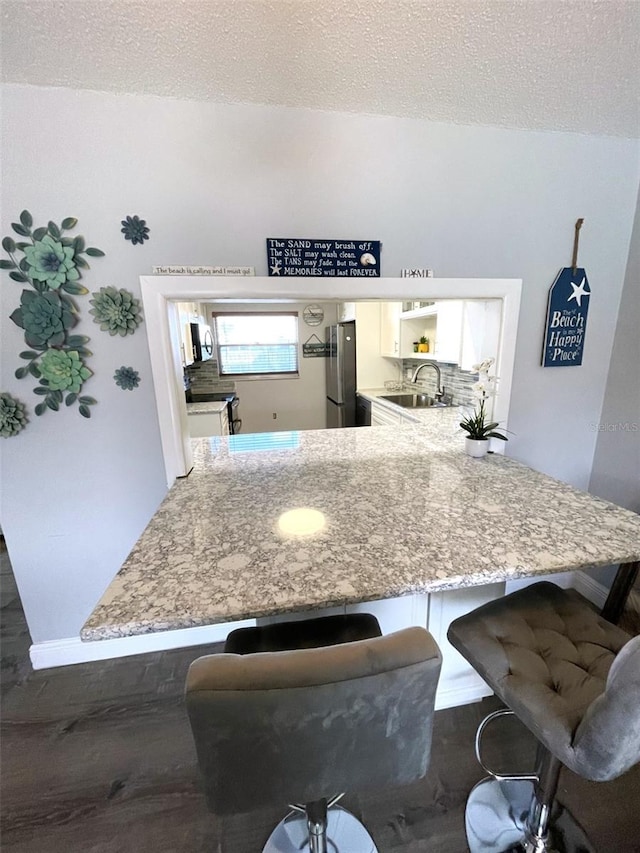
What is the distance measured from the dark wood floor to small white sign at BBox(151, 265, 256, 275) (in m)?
1.88

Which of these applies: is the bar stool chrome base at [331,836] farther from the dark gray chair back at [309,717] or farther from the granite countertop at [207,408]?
the granite countertop at [207,408]

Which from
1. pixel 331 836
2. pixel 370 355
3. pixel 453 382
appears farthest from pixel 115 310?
pixel 370 355

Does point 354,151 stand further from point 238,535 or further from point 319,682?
point 319,682

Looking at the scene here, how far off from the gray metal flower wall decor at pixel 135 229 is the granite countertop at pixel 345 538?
100 centimetres

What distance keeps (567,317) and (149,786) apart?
269 centimetres

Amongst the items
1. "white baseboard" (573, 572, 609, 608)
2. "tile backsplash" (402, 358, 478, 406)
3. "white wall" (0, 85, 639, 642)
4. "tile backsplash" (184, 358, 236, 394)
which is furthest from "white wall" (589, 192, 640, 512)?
"tile backsplash" (184, 358, 236, 394)

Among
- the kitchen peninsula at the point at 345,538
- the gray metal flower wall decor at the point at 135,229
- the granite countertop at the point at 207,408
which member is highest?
the gray metal flower wall decor at the point at 135,229

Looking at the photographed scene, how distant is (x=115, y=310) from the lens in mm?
1422

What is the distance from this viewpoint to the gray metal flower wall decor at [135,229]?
1367 mm

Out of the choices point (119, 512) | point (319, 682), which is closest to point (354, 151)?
point (319, 682)

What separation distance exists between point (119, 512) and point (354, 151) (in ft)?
6.24

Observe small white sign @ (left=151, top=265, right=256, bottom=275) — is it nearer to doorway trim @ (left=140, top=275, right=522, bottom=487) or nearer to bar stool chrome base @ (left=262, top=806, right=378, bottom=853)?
doorway trim @ (left=140, top=275, right=522, bottom=487)

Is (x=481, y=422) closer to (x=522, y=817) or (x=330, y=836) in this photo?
(x=522, y=817)

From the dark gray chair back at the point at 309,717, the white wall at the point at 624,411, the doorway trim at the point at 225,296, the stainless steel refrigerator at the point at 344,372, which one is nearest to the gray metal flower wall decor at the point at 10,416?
the doorway trim at the point at 225,296
